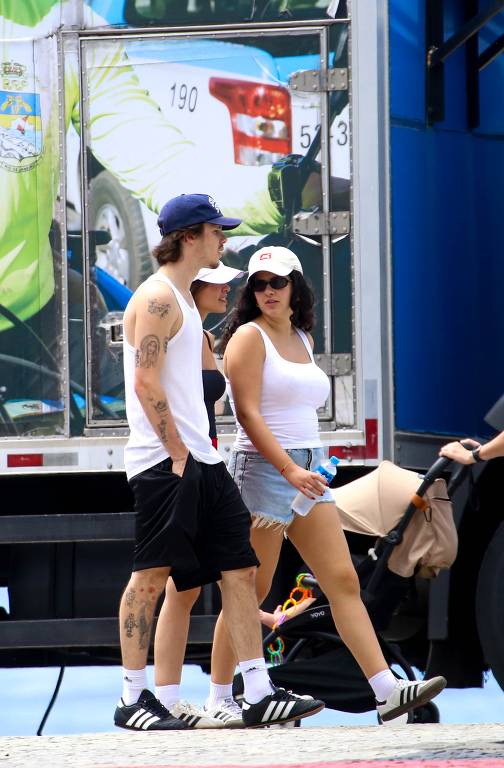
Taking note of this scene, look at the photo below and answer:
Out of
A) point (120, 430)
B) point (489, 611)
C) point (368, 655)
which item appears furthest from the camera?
point (120, 430)

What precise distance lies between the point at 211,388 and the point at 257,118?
5.16 feet

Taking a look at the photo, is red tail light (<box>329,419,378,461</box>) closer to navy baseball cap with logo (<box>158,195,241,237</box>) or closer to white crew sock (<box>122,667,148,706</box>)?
navy baseball cap with logo (<box>158,195,241,237</box>)

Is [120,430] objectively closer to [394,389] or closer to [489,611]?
[394,389]

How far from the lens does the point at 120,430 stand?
6664mm

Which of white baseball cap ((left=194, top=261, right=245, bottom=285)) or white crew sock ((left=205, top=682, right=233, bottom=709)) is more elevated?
white baseball cap ((left=194, top=261, right=245, bottom=285))

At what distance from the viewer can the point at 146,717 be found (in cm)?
506

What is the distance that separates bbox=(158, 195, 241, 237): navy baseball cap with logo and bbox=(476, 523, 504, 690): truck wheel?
192 centimetres

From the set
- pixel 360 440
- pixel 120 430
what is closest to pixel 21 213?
pixel 120 430

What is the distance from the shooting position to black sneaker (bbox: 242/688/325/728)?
5105 mm

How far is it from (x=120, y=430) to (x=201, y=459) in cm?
162

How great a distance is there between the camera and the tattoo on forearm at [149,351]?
4941 mm

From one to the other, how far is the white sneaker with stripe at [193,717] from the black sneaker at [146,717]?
0.24 metres

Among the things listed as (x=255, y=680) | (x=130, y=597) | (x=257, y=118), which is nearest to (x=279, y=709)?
(x=255, y=680)

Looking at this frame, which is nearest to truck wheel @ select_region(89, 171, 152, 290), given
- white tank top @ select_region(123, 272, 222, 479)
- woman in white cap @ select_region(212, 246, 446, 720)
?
woman in white cap @ select_region(212, 246, 446, 720)
